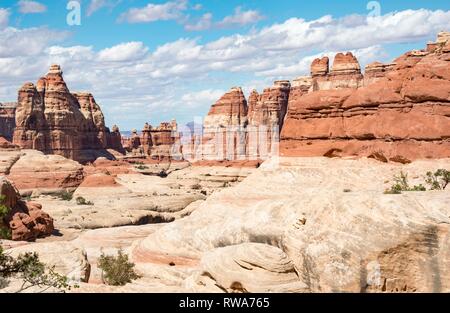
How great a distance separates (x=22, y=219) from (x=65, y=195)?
3612cm

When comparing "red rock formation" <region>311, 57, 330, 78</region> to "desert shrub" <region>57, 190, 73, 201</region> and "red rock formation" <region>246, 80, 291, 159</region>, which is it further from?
"desert shrub" <region>57, 190, 73, 201</region>

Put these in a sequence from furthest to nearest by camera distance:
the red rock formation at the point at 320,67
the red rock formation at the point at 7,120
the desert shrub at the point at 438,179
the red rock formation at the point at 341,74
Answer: the red rock formation at the point at 7,120 < the red rock formation at the point at 320,67 < the red rock formation at the point at 341,74 < the desert shrub at the point at 438,179

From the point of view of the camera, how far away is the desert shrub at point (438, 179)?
3238cm

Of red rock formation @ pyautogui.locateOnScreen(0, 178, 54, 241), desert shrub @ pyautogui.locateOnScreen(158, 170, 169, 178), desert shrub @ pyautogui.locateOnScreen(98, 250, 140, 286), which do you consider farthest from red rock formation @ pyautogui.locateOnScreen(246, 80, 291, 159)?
desert shrub @ pyautogui.locateOnScreen(98, 250, 140, 286)

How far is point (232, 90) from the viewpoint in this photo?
15062 cm

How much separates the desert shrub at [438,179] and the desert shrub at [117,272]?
17.6 meters

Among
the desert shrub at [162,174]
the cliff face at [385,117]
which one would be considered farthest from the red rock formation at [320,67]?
the cliff face at [385,117]

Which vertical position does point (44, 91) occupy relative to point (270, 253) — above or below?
above

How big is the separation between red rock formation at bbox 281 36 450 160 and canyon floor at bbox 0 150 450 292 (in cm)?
146

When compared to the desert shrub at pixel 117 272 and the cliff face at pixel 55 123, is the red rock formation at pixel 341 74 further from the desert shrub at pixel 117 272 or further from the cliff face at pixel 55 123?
the desert shrub at pixel 117 272

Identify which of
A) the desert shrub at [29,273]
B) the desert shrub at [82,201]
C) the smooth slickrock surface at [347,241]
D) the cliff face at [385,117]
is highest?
the cliff face at [385,117]
